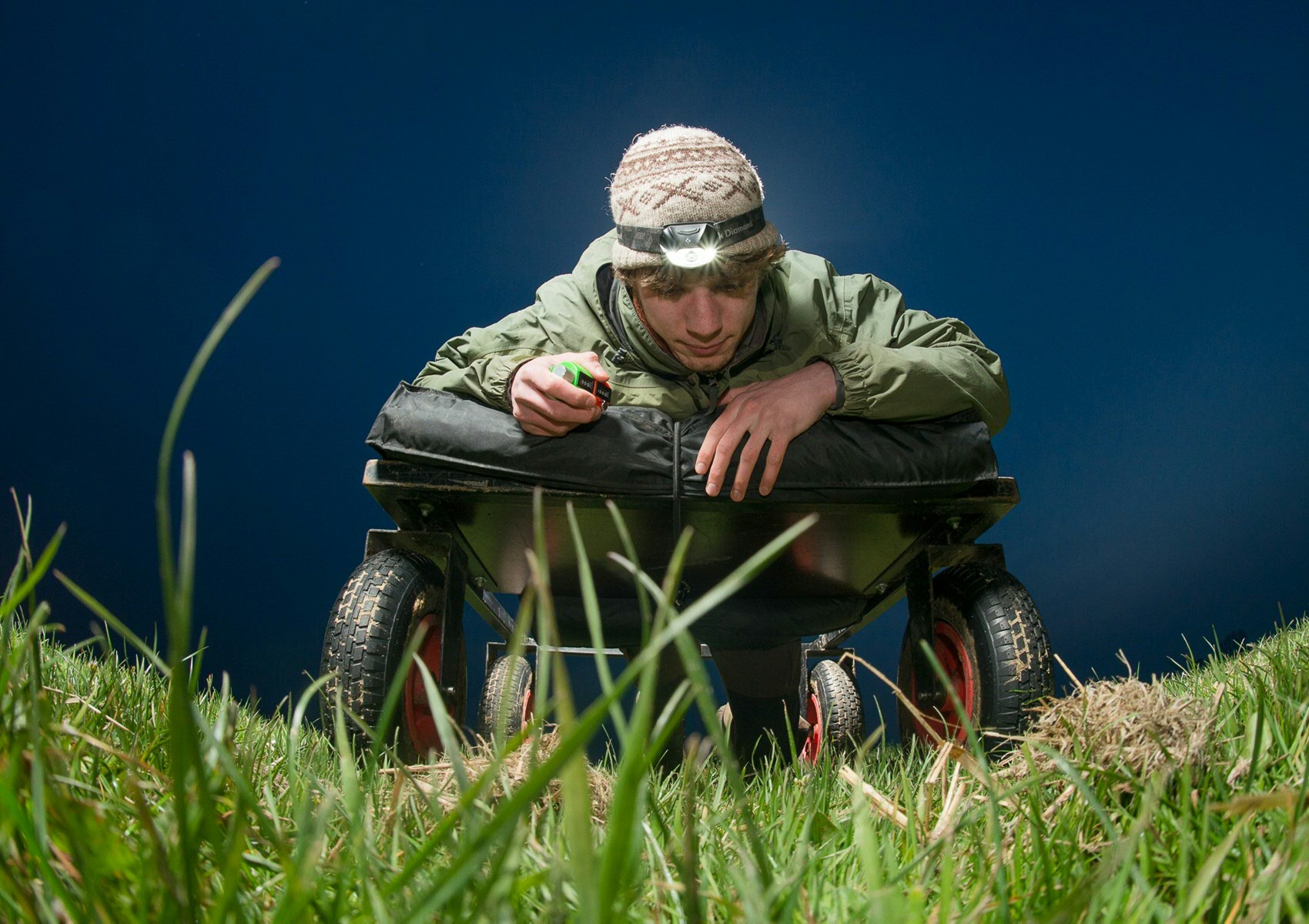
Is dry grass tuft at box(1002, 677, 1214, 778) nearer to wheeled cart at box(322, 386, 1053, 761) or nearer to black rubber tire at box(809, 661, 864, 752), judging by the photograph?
wheeled cart at box(322, 386, 1053, 761)

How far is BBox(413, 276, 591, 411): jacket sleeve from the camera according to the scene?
4.73ft

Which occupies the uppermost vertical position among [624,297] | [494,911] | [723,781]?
[624,297]

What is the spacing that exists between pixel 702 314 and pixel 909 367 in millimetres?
347

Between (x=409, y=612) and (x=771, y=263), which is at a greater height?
(x=771, y=263)

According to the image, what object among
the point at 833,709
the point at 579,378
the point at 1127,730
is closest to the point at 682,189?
the point at 579,378

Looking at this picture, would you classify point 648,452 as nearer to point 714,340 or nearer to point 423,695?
point 714,340

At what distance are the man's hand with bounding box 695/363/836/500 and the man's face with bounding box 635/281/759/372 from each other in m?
0.15

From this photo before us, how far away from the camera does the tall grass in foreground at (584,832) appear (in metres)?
0.25

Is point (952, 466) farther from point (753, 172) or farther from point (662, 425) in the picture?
point (753, 172)

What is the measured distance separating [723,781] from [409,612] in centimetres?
64

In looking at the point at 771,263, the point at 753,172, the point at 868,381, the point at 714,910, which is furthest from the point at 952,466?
the point at 714,910

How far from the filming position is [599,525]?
159cm

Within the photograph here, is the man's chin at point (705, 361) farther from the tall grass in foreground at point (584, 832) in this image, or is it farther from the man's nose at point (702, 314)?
the tall grass in foreground at point (584, 832)

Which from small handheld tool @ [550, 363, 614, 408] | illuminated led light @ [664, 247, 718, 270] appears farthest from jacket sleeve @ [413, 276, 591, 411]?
illuminated led light @ [664, 247, 718, 270]
